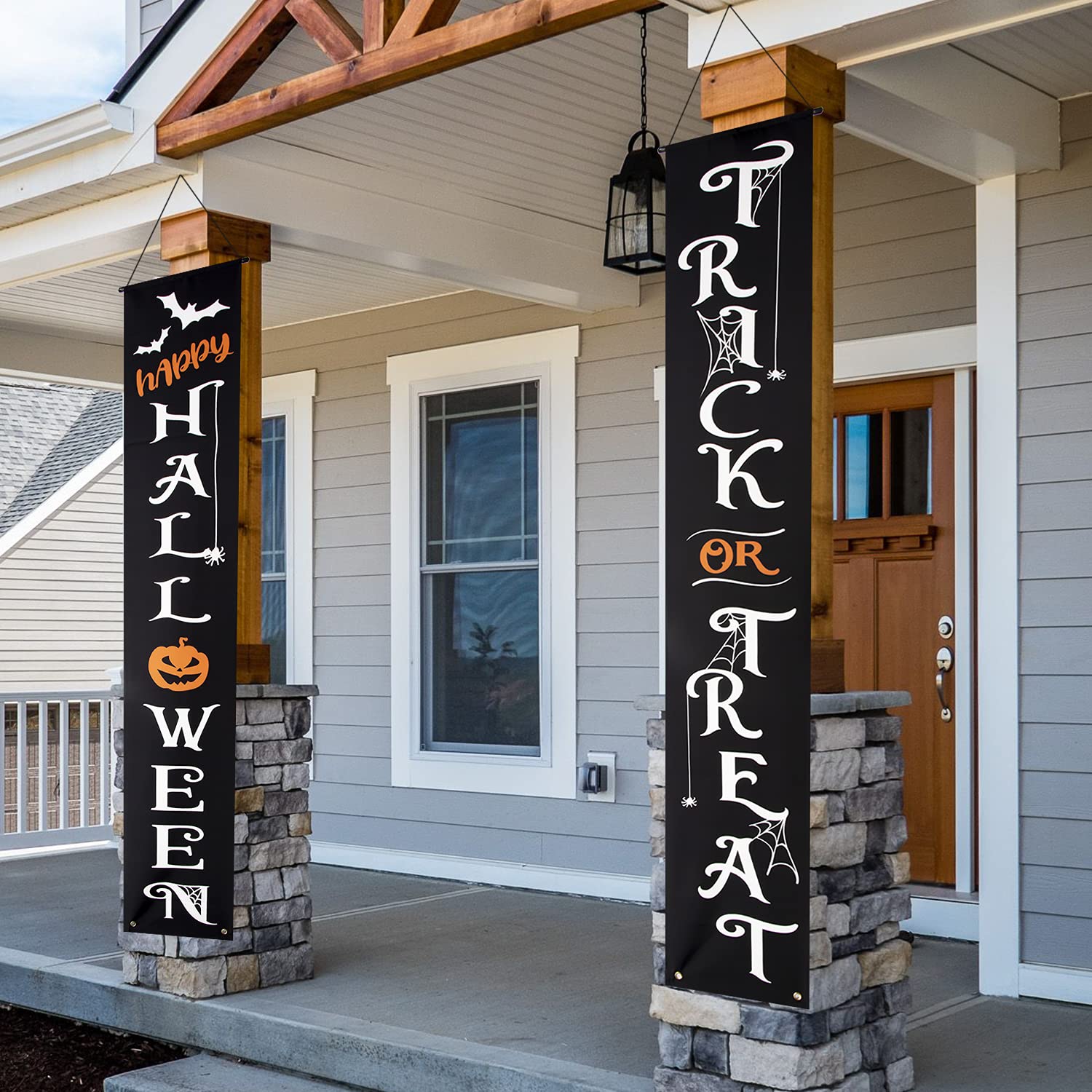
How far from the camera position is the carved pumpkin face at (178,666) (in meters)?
4.35

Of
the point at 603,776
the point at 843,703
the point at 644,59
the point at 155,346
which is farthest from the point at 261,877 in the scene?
the point at 644,59

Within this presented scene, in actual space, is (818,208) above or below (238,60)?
below

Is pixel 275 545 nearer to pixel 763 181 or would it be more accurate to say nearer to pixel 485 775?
pixel 485 775

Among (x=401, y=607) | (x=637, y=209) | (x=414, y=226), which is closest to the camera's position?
(x=637, y=209)

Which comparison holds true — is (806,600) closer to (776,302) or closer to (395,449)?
(776,302)

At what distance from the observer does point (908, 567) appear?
523 cm

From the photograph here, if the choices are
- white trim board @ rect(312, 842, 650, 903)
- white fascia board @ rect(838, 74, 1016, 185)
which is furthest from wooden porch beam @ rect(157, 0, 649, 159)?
white trim board @ rect(312, 842, 650, 903)

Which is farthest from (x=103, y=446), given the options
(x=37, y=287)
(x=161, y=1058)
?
(x=161, y=1058)

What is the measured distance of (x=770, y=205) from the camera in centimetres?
314

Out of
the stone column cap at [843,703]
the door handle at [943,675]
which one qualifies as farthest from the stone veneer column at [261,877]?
the door handle at [943,675]

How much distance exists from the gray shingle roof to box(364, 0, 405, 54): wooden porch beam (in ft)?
35.1

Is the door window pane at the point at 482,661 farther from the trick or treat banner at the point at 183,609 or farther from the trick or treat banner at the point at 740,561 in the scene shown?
the trick or treat banner at the point at 740,561

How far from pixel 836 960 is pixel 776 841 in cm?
36

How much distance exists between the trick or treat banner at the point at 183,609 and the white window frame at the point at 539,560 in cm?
211
